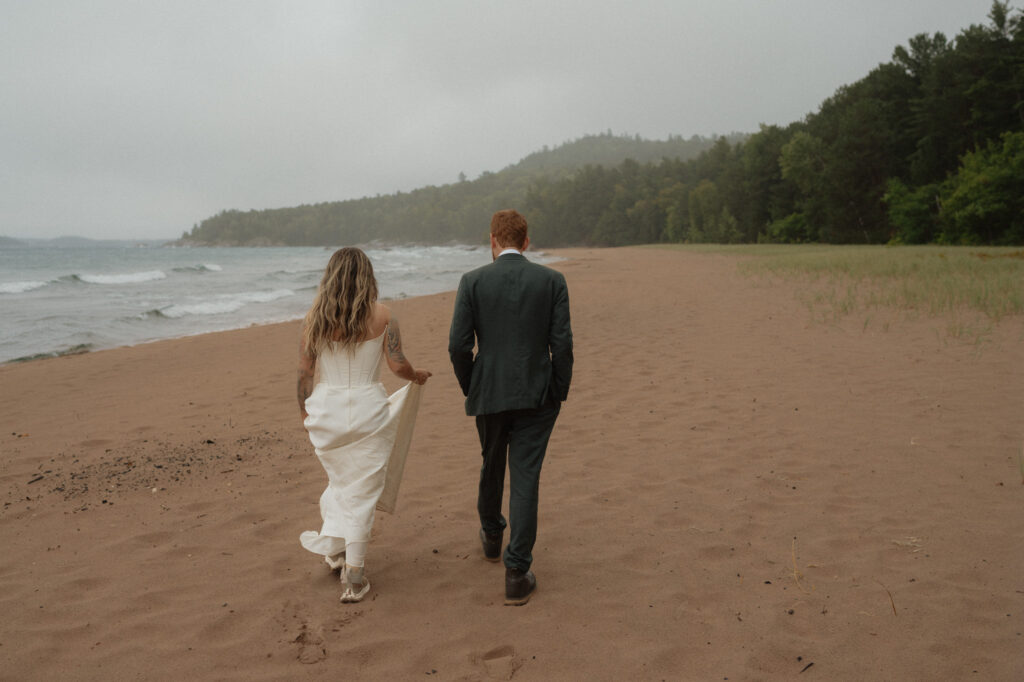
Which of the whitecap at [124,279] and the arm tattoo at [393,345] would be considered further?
the whitecap at [124,279]

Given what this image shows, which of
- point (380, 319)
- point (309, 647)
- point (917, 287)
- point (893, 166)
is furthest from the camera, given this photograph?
point (893, 166)

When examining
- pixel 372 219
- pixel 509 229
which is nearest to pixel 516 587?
pixel 509 229

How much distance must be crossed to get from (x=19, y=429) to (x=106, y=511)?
3313 millimetres

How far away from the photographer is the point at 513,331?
3.15 m

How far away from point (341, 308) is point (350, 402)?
Result: 50 centimetres

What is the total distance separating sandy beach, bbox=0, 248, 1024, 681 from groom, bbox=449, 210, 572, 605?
514 mm

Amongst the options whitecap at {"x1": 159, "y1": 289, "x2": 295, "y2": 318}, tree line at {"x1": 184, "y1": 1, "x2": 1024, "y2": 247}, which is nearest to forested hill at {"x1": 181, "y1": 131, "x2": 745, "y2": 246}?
tree line at {"x1": 184, "y1": 1, "x2": 1024, "y2": 247}

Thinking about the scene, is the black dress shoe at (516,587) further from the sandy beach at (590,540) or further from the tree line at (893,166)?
the tree line at (893,166)

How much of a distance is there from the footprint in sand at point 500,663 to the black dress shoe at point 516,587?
14.3 inches

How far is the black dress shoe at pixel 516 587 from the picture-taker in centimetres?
321

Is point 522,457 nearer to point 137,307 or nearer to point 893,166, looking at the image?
point 137,307

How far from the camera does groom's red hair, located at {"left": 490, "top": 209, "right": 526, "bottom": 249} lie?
326 cm

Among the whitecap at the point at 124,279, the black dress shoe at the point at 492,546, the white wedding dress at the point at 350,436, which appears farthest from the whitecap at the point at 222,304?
the black dress shoe at the point at 492,546

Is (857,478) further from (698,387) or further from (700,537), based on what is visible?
(698,387)
